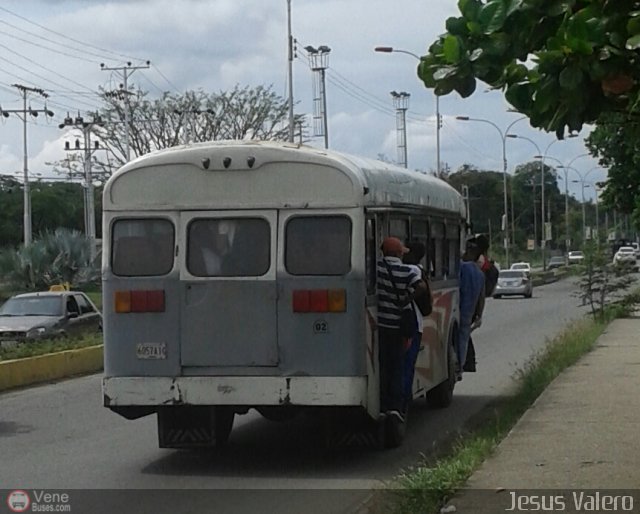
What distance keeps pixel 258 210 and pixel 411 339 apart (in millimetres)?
1974

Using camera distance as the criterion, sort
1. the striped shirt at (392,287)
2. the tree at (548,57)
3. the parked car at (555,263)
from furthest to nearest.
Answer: the parked car at (555,263) < the striped shirt at (392,287) < the tree at (548,57)

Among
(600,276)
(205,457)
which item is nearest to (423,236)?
(205,457)

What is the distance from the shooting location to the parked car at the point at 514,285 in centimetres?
5069

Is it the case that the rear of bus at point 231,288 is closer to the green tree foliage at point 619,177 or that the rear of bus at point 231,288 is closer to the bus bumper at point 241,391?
the bus bumper at point 241,391

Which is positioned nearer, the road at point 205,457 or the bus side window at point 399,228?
the road at point 205,457

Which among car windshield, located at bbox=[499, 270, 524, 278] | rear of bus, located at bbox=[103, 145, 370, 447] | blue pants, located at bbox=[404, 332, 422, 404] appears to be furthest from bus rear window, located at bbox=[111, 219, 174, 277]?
car windshield, located at bbox=[499, 270, 524, 278]

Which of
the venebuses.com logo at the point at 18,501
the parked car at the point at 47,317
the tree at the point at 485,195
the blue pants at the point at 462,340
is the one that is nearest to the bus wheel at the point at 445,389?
the blue pants at the point at 462,340

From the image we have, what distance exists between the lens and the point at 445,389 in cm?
1449

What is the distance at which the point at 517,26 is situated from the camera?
245 inches

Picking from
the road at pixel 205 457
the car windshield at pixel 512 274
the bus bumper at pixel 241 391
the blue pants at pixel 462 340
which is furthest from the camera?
the car windshield at pixel 512 274

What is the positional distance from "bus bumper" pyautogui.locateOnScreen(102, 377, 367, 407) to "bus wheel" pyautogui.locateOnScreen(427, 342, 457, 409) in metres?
4.21

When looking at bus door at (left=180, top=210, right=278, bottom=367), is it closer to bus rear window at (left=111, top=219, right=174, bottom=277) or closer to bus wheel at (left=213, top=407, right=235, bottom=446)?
bus rear window at (left=111, top=219, right=174, bottom=277)

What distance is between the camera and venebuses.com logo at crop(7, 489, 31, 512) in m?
8.89

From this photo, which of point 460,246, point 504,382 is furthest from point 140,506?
point 504,382
